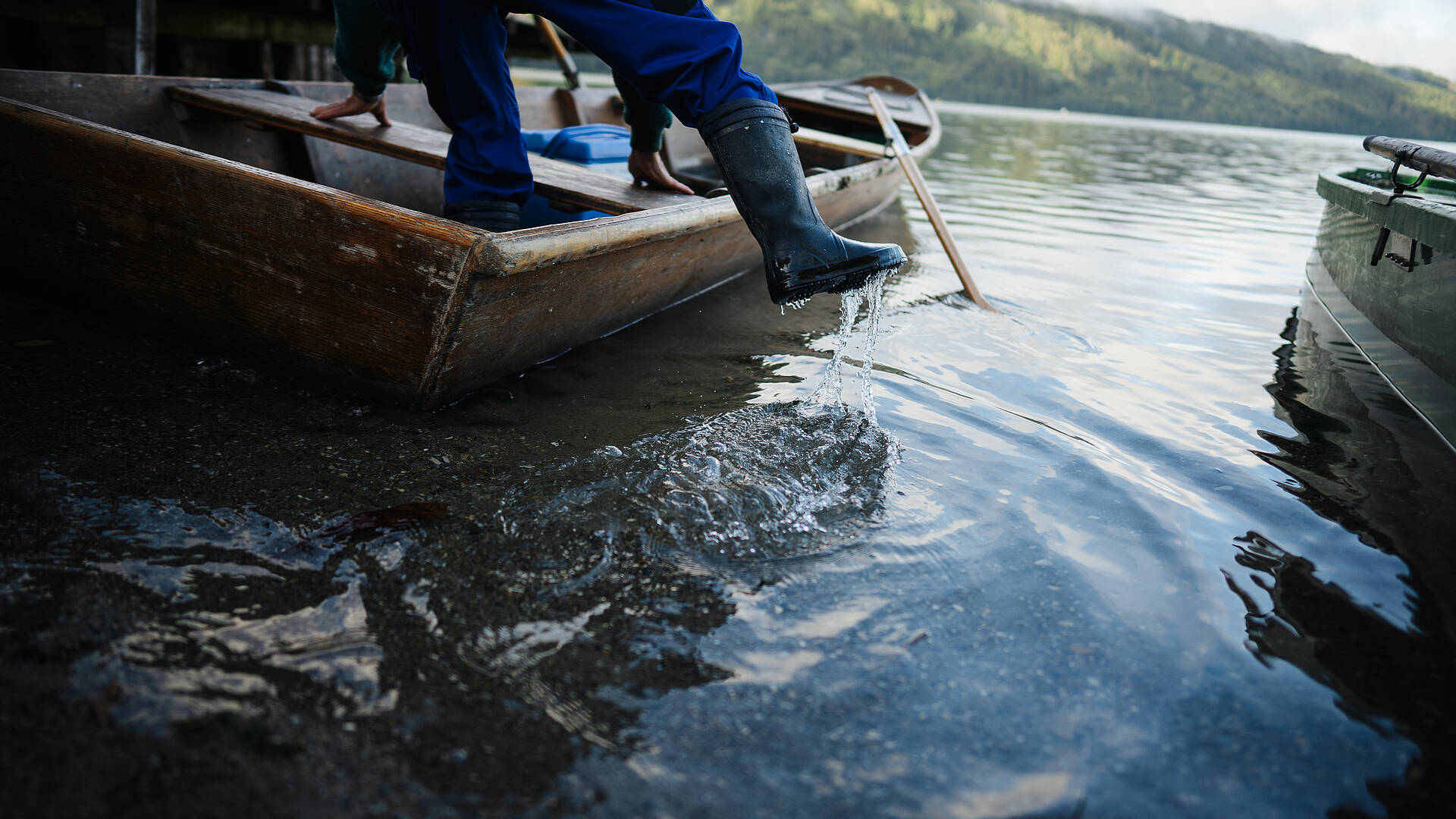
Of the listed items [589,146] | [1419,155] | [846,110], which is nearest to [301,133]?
[589,146]

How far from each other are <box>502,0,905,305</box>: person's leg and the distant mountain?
6283 centimetres

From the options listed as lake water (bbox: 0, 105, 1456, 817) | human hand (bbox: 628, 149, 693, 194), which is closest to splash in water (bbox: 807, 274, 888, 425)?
lake water (bbox: 0, 105, 1456, 817)

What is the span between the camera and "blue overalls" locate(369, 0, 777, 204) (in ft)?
6.22

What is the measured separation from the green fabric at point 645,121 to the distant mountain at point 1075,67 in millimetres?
61730

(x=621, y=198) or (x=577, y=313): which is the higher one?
(x=621, y=198)

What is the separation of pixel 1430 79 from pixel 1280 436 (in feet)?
398

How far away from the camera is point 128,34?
15.8 feet

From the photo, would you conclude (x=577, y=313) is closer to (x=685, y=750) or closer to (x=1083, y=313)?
(x=685, y=750)

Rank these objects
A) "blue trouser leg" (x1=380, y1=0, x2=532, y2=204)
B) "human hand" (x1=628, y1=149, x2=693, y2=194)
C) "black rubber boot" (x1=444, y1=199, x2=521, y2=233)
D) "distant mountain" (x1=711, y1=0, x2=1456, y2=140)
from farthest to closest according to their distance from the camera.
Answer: "distant mountain" (x1=711, y1=0, x2=1456, y2=140) → "human hand" (x1=628, y1=149, x2=693, y2=194) → "black rubber boot" (x1=444, y1=199, x2=521, y2=233) → "blue trouser leg" (x1=380, y1=0, x2=532, y2=204)

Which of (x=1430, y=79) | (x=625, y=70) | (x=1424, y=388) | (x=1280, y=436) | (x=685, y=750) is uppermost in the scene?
(x=1430, y=79)

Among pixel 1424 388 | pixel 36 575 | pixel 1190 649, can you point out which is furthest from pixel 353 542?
pixel 1424 388

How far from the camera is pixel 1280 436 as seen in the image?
2.83 metres

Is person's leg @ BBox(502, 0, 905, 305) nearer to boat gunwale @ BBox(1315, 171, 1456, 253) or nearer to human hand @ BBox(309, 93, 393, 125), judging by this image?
human hand @ BBox(309, 93, 393, 125)

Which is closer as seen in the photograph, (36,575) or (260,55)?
(36,575)
